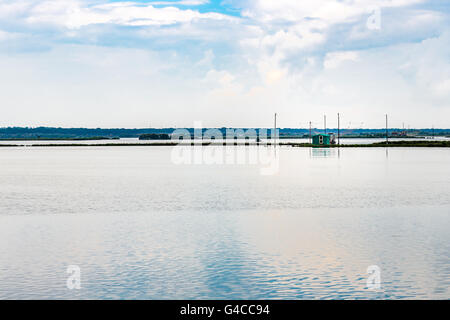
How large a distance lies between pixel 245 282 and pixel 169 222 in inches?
495

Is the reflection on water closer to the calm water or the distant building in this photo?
the distant building

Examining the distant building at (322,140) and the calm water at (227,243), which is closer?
the calm water at (227,243)

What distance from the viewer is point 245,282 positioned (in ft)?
58.1

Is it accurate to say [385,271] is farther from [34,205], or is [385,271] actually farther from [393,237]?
[34,205]

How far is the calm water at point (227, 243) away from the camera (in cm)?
1727

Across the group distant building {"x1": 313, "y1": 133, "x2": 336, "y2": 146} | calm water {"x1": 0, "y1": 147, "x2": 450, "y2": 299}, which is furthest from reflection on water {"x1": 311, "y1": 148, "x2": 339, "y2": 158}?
calm water {"x1": 0, "y1": 147, "x2": 450, "y2": 299}

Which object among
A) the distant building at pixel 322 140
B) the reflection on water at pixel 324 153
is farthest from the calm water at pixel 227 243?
the distant building at pixel 322 140

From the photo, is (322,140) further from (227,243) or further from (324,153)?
(227,243)

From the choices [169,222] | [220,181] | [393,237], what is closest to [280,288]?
[393,237]

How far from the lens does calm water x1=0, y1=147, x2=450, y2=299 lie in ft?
56.6

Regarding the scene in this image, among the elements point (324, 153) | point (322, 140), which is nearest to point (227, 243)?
point (324, 153)

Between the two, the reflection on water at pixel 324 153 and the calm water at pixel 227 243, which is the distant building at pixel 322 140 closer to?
the reflection on water at pixel 324 153

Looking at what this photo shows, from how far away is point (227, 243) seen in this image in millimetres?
23859
